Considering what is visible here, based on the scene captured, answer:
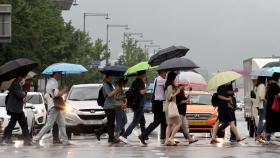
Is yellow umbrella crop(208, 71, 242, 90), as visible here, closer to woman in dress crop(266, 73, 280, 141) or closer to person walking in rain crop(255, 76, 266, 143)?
→ woman in dress crop(266, 73, 280, 141)

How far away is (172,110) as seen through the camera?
21.7 meters

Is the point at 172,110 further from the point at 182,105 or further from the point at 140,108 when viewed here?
the point at 140,108

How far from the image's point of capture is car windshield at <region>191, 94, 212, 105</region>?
30203mm

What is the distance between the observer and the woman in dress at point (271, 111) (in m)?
23.3

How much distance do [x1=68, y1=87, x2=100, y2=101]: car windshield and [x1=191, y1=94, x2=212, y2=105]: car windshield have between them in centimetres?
314

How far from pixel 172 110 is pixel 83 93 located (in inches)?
326

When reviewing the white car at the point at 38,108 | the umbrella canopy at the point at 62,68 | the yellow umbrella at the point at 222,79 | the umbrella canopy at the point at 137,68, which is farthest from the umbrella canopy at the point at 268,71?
the white car at the point at 38,108

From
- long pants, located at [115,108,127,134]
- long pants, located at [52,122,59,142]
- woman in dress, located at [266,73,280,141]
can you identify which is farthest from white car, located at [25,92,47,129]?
woman in dress, located at [266,73,280,141]

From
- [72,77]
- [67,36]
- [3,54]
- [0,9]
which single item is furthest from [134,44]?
[0,9]

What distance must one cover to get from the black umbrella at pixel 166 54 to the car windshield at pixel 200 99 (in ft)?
18.4

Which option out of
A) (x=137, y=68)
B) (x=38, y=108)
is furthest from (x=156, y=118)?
(x=38, y=108)

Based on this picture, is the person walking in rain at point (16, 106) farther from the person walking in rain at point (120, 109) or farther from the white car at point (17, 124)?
the white car at point (17, 124)

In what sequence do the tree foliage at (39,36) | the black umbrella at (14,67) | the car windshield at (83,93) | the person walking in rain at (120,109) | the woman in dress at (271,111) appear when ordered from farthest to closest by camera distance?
the tree foliage at (39,36) → the car windshield at (83,93) → the woman in dress at (271,111) → the person walking in rain at (120,109) → the black umbrella at (14,67)

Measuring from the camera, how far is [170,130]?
2208cm
